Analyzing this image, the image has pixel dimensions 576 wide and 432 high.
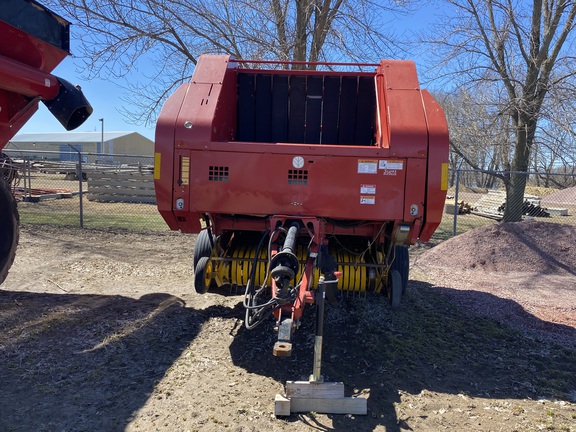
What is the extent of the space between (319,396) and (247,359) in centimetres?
89

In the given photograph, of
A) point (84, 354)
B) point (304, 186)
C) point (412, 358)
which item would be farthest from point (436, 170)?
point (84, 354)

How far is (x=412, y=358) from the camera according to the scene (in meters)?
3.85

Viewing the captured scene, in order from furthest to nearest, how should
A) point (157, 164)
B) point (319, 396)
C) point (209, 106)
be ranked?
point (209, 106) < point (157, 164) < point (319, 396)

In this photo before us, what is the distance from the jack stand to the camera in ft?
9.66

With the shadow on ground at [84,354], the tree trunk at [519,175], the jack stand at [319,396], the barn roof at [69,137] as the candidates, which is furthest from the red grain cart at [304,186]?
the barn roof at [69,137]

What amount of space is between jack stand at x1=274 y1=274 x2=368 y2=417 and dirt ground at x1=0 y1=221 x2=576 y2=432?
69 millimetres

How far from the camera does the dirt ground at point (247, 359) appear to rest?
291 cm

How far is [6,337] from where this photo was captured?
12.8 ft

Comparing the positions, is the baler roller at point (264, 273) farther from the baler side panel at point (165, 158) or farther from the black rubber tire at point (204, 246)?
the baler side panel at point (165, 158)

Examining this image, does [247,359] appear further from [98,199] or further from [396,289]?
[98,199]

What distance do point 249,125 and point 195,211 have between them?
1775 mm

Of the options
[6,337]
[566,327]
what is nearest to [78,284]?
[6,337]

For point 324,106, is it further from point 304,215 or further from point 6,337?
point 6,337

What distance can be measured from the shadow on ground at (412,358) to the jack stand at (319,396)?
0.06 meters
